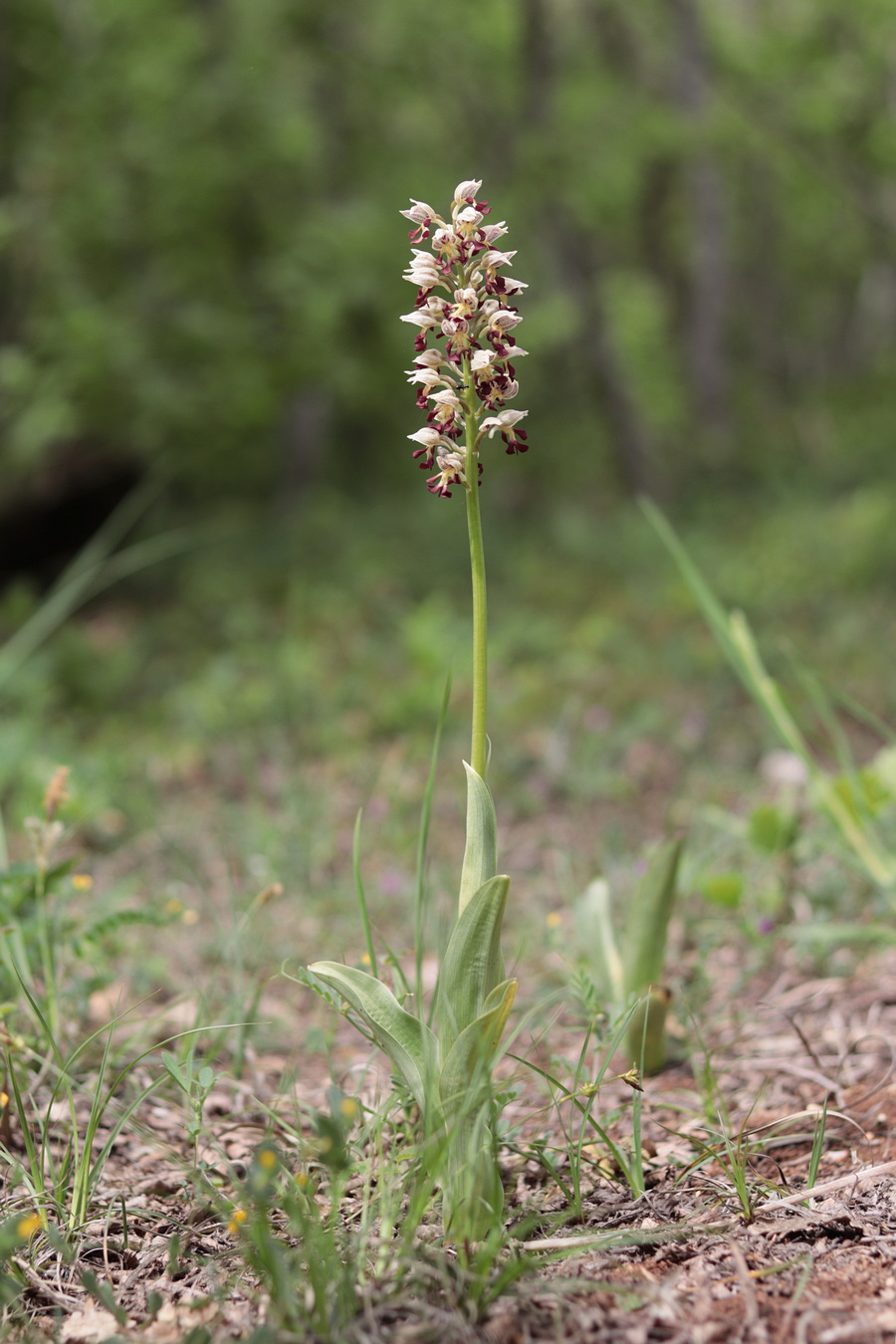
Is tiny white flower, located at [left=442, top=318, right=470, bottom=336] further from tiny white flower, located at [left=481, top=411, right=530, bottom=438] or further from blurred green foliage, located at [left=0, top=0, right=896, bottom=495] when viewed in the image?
blurred green foliage, located at [left=0, top=0, right=896, bottom=495]

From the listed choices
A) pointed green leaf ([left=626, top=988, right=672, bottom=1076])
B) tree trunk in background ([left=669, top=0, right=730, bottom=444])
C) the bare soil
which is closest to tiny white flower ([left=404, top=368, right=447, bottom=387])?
the bare soil

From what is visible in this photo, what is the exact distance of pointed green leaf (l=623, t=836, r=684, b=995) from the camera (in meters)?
1.66

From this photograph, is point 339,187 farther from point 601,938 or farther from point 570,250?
point 601,938

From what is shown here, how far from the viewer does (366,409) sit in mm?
12109

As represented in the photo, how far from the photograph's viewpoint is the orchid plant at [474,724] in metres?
1.19

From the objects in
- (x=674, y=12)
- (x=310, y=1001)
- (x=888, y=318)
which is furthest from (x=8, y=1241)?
(x=888, y=318)

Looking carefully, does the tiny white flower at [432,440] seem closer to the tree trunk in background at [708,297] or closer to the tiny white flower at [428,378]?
the tiny white flower at [428,378]

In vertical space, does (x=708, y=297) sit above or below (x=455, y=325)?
above

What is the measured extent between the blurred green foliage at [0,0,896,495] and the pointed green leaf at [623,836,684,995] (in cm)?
381

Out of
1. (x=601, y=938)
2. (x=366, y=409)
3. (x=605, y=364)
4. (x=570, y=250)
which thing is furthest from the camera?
(x=366, y=409)

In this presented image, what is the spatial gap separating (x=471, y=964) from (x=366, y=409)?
11521mm

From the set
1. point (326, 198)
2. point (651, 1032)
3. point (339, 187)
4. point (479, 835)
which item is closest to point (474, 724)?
point (479, 835)

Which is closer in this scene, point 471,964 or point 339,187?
point 471,964

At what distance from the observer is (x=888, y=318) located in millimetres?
22109
